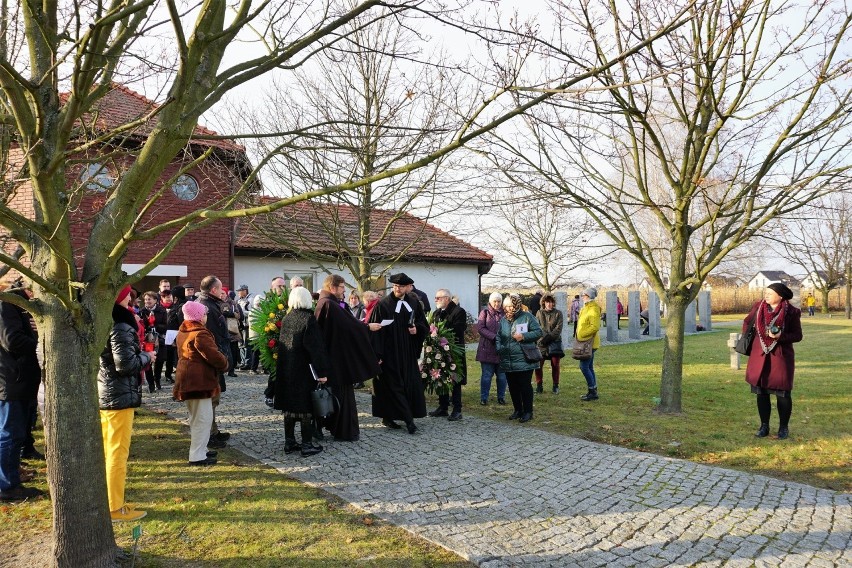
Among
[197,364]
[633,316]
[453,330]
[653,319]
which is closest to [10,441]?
[197,364]

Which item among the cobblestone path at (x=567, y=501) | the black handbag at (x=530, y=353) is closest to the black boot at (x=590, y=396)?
the black handbag at (x=530, y=353)

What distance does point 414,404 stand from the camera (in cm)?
813

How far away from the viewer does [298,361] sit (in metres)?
6.78

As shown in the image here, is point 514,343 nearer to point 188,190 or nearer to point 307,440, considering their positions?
point 307,440

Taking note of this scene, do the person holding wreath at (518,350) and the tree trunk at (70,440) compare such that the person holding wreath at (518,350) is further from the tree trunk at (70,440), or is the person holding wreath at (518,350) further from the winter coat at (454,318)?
the tree trunk at (70,440)

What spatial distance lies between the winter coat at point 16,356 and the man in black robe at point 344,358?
291 cm

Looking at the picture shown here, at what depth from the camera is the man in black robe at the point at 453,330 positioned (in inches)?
347

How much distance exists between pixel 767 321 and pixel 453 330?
13.6ft

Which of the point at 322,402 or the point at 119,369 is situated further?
the point at 322,402

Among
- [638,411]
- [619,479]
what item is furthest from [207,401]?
[638,411]

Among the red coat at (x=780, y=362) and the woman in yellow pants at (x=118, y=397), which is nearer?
the woman in yellow pants at (x=118, y=397)

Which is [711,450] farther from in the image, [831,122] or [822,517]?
[831,122]

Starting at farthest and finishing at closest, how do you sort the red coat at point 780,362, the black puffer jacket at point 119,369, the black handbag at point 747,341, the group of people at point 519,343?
the group of people at point 519,343 → the black handbag at point 747,341 → the red coat at point 780,362 → the black puffer jacket at point 119,369

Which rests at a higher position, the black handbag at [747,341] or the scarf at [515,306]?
the scarf at [515,306]
